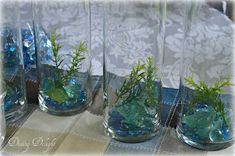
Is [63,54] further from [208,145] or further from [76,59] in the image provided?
[208,145]

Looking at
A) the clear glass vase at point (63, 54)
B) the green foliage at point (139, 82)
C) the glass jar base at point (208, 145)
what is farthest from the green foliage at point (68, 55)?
the glass jar base at point (208, 145)

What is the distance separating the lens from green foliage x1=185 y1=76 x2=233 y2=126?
2.57 ft

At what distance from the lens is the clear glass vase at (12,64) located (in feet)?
2.83

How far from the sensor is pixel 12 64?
0.88 meters

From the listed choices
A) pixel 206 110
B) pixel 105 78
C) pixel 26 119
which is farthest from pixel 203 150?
pixel 26 119

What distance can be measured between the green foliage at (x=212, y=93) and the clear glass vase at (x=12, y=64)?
0.29 m

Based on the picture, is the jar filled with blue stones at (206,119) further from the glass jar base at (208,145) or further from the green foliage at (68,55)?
the green foliage at (68,55)

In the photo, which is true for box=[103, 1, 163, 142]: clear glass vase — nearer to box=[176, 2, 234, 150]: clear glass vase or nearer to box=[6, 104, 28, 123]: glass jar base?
box=[176, 2, 234, 150]: clear glass vase

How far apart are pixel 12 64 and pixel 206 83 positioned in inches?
12.9

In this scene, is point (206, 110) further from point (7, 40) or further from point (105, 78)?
point (7, 40)

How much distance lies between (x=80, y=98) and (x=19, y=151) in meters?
0.15

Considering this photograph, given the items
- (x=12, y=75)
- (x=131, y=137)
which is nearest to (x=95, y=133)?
(x=131, y=137)

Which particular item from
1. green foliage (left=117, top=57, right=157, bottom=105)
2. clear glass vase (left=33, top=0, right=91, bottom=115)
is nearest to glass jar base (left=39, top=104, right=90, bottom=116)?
clear glass vase (left=33, top=0, right=91, bottom=115)

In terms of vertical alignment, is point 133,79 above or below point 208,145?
above
